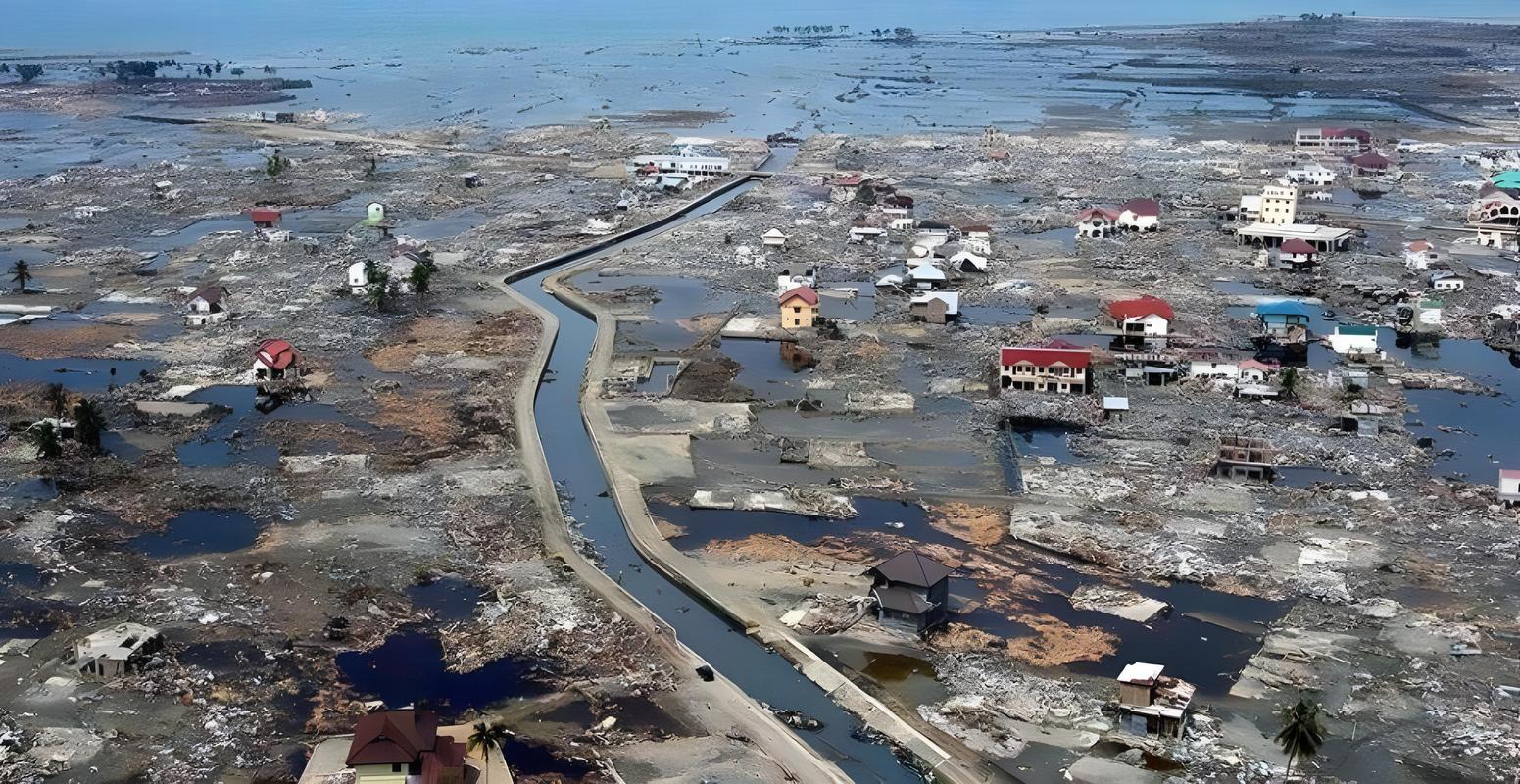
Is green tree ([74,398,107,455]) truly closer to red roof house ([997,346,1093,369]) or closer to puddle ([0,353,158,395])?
puddle ([0,353,158,395])

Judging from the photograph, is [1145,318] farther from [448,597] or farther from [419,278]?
[448,597]

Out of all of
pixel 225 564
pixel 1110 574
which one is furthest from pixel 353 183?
pixel 1110 574

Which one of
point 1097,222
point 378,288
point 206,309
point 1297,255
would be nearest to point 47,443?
point 206,309

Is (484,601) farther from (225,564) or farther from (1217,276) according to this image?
(1217,276)

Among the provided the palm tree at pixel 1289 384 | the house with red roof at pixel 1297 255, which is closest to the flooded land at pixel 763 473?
the palm tree at pixel 1289 384

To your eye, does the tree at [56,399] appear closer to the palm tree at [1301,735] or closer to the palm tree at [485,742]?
the palm tree at [485,742]
